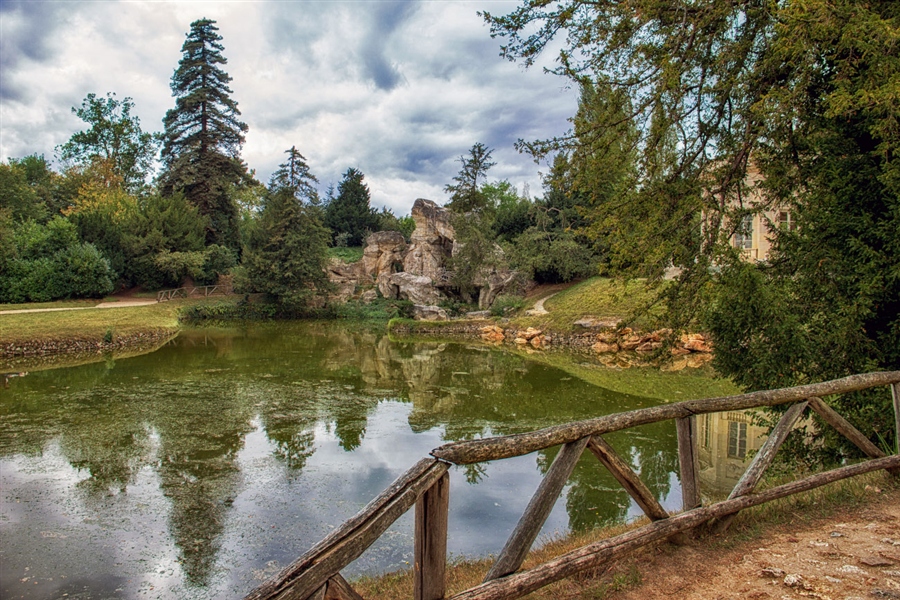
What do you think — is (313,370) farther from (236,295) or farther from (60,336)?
(236,295)

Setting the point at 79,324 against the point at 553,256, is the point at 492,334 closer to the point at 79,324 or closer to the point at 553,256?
the point at 553,256

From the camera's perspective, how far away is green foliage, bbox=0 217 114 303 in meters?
30.4

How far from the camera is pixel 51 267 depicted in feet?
102

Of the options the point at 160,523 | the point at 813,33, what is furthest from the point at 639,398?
the point at 160,523

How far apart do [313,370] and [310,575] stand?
625 inches

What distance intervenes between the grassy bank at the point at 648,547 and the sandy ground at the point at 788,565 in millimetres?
28

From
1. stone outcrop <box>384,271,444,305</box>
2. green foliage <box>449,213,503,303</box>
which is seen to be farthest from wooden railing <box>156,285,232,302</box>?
green foliage <box>449,213,503,303</box>

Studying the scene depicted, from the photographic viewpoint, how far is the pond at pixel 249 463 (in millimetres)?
5719

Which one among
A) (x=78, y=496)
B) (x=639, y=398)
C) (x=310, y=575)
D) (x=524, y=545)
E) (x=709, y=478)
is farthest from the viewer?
(x=639, y=398)

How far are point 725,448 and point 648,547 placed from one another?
23.4 ft

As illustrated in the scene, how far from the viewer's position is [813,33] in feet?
18.3

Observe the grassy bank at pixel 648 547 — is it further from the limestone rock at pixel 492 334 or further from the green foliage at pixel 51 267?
the green foliage at pixel 51 267

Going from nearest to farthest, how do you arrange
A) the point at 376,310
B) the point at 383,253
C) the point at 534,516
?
the point at 534,516, the point at 376,310, the point at 383,253

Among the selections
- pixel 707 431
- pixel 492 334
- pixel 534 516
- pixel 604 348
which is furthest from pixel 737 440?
pixel 492 334
